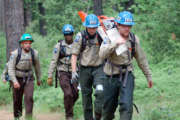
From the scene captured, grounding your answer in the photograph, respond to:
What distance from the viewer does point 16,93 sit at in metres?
8.73

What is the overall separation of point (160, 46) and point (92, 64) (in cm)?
802

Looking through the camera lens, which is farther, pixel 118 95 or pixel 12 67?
pixel 12 67

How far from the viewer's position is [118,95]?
6.31 metres

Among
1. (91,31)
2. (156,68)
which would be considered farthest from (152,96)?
(156,68)

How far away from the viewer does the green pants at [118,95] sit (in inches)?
233

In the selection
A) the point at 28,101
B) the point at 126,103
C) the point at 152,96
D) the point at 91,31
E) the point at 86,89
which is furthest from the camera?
the point at 152,96

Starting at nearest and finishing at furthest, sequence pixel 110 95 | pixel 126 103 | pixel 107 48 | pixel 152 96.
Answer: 1. pixel 107 48
2. pixel 126 103
3. pixel 110 95
4. pixel 152 96

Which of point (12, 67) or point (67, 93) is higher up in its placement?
point (12, 67)

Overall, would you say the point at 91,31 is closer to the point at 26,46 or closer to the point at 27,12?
the point at 26,46

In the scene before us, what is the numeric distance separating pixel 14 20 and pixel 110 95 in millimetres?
5912

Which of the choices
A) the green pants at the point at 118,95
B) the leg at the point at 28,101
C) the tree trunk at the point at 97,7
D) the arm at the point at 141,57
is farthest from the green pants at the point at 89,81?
the tree trunk at the point at 97,7

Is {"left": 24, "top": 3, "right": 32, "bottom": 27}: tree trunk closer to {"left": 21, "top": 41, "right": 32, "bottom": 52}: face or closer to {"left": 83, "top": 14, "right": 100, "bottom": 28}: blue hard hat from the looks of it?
{"left": 21, "top": 41, "right": 32, "bottom": 52}: face

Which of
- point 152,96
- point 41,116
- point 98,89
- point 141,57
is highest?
point 141,57

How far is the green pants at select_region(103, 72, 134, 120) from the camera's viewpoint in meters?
5.91
